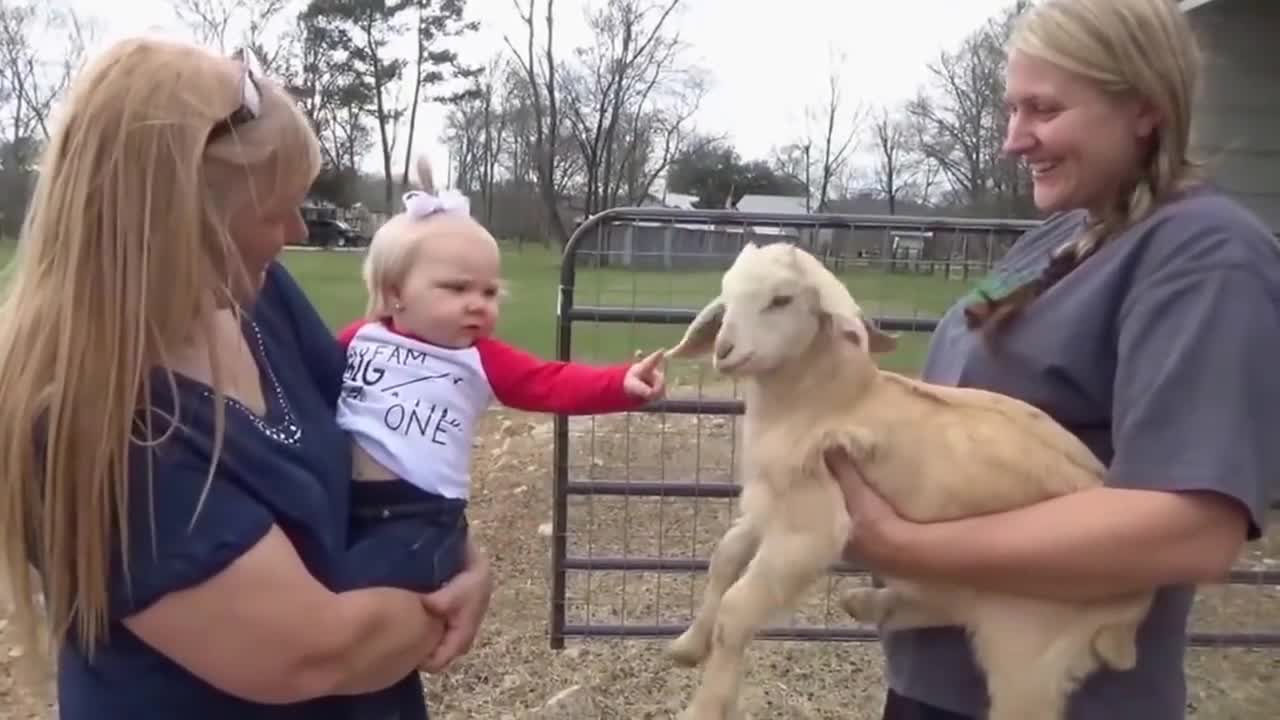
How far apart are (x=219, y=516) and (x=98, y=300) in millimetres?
291

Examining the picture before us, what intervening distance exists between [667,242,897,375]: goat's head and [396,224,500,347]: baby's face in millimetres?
569

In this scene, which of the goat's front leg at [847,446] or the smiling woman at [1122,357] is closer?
the smiling woman at [1122,357]

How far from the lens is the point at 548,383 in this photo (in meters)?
2.55

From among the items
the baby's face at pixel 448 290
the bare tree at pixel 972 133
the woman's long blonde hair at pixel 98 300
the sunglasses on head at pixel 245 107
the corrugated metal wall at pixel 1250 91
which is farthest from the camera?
the bare tree at pixel 972 133

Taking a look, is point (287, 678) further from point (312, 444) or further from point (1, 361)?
point (1, 361)

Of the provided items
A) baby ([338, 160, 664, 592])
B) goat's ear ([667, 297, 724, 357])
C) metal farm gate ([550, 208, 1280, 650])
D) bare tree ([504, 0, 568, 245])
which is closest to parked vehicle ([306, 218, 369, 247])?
bare tree ([504, 0, 568, 245])

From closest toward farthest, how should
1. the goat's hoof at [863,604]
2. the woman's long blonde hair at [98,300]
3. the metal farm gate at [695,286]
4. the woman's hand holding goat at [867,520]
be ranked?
1. the woman's long blonde hair at [98,300]
2. the woman's hand holding goat at [867,520]
3. the goat's hoof at [863,604]
4. the metal farm gate at [695,286]

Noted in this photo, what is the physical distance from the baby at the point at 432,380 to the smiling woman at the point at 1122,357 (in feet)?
2.31

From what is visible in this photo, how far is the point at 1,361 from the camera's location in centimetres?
154

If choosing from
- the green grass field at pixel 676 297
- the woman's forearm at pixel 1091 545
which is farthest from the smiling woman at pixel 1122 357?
the green grass field at pixel 676 297

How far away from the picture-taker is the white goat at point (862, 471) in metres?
1.86

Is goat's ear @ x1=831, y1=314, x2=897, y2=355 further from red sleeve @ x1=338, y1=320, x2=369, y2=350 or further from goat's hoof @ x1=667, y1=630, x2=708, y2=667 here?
red sleeve @ x1=338, y1=320, x2=369, y2=350

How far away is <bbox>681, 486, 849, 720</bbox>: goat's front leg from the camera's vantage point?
6.40 feet

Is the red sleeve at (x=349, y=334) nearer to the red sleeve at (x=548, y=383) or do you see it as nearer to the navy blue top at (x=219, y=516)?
the red sleeve at (x=548, y=383)
